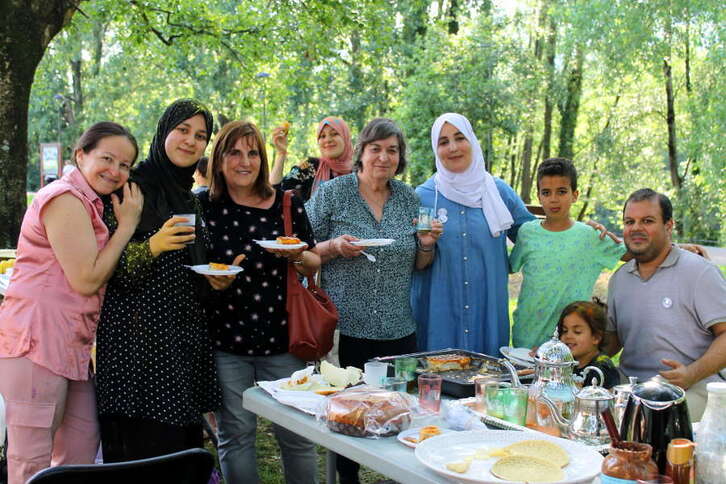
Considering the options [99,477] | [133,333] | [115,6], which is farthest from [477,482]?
[115,6]

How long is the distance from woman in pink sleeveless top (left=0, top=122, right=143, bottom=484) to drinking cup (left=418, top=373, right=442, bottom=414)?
1.27m

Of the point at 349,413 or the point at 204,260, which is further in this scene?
the point at 204,260

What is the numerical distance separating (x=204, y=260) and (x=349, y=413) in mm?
1106

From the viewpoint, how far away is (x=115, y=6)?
32.0 ft

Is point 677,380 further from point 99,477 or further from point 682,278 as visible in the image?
point 99,477

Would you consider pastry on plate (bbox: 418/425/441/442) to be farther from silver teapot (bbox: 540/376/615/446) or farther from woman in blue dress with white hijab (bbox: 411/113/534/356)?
woman in blue dress with white hijab (bbox: 411/113/534/356)

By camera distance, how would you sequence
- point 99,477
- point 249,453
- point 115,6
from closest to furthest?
1. point 99,477
2. point 249,453
3. point 115,6

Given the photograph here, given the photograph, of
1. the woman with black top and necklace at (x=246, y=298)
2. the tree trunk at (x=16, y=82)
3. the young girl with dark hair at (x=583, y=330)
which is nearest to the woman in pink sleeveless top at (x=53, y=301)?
the woman with black top and necklace at (x=246, y=298)

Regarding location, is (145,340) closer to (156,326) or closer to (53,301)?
(156,326)

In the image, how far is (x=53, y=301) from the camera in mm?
2738

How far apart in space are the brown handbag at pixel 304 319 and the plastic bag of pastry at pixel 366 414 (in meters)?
0.87

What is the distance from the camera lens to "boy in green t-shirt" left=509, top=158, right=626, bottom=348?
3.69 metres

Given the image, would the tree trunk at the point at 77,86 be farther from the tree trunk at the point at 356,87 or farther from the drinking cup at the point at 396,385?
the drinking cup at the point at 396,385

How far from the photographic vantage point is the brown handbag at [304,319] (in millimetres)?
3275
